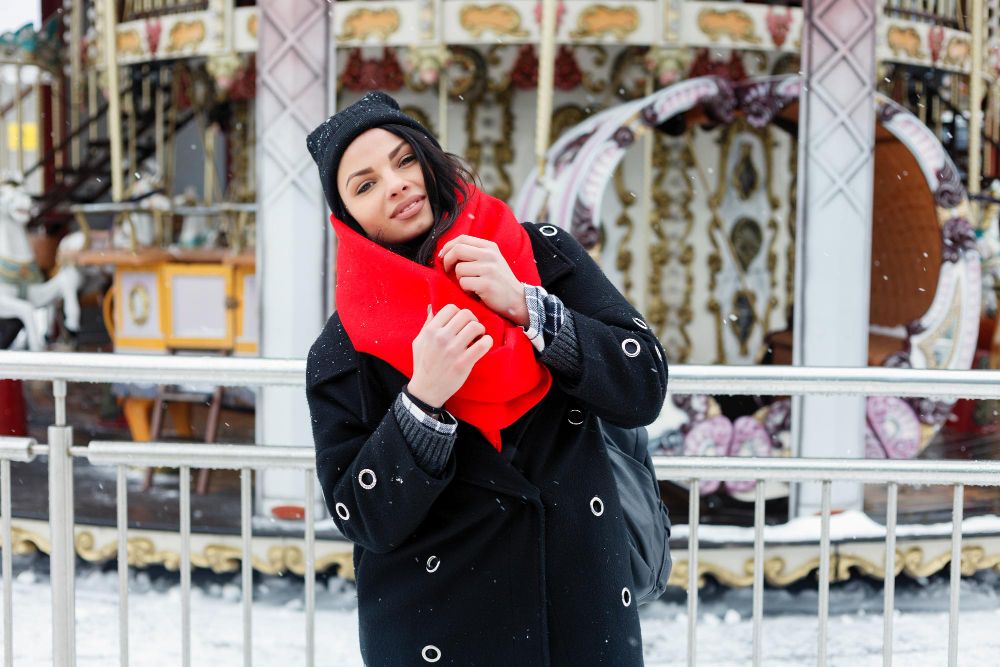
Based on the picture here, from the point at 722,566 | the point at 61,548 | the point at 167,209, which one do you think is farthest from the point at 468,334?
the point at 167,209

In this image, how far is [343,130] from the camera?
1.26 m

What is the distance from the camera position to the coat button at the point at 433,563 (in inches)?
49.0

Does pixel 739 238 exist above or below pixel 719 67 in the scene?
below

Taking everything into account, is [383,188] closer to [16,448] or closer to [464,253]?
[464,253]

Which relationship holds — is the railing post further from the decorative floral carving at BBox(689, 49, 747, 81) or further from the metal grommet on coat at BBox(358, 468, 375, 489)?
the decorative floral carving at BBox(689, 49, 747, 81)

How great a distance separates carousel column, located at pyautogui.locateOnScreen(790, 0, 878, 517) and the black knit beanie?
4.36 m

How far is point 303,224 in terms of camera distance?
17.1 feet

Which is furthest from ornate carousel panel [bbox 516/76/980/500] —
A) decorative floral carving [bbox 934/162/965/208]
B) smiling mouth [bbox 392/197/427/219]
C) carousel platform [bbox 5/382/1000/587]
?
smiling mouth [bbox 392/197/427/219]

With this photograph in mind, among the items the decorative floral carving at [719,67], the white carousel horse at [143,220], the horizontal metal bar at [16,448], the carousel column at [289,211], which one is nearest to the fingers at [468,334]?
the horizontal metal bar at [16,448]

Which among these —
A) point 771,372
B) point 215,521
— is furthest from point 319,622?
point 771,372

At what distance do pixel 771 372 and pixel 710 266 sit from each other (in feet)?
17.9

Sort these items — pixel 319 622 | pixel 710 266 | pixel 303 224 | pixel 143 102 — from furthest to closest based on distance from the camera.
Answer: pixel 143 102 < pixel 710 266 < pixel 303 224 < pixel 319 622

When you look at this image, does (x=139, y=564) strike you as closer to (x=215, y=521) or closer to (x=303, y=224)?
(x=215, y=521)

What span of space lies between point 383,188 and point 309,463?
1.07m
